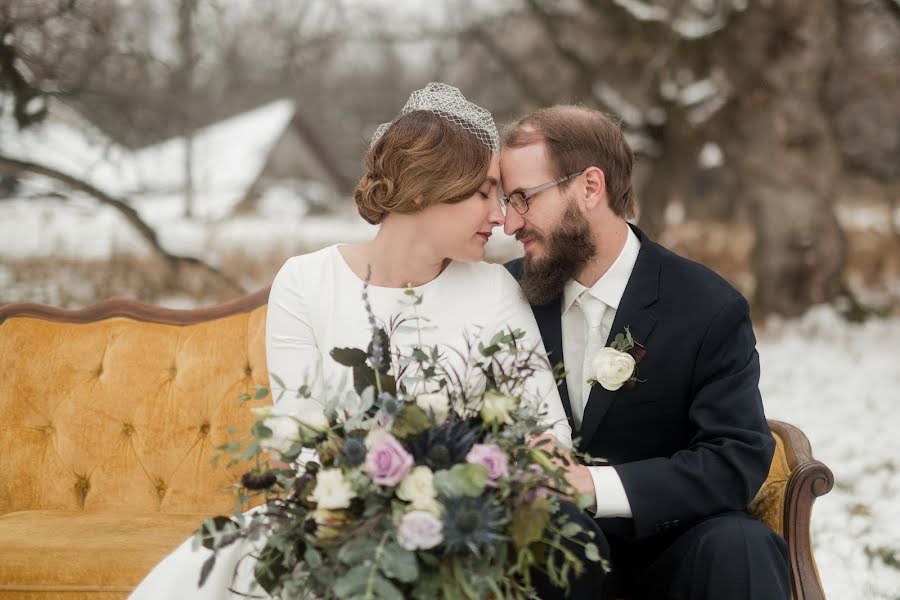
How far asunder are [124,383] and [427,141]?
1636 mm

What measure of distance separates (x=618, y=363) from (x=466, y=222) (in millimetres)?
637

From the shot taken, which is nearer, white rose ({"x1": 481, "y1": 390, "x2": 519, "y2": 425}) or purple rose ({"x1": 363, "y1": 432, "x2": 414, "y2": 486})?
purple rose ({"x1": 363, "y1": 432, "x2": 414, "y2": 486})

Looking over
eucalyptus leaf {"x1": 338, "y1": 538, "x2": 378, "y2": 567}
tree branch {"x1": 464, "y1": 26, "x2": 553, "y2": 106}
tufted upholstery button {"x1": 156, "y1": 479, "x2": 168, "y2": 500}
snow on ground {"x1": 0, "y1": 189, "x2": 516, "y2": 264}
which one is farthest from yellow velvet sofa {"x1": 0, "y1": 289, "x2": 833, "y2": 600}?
tree branch {"x1": 464, "y1": 26, "x2": 553, "y2": 106}

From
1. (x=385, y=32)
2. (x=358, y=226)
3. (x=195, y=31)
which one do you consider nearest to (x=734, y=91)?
Answer: (x=385, y=32)

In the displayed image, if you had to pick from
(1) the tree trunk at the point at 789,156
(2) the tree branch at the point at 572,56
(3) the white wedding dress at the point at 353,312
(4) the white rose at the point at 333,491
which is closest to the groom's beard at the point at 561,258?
(3) the white wedding dress at the point at 353,312

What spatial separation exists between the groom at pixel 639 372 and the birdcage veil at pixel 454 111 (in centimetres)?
17

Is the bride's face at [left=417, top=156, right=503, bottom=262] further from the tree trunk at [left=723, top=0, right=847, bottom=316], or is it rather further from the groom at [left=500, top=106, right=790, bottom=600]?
the tree trunk at [left=723, top=0, right=847, bottom=316]

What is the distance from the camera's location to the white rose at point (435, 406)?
6.81ft

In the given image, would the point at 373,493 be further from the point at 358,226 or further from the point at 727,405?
the point at 358,226

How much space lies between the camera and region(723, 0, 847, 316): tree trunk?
943cm

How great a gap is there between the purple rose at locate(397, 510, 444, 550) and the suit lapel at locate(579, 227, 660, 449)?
110 cm

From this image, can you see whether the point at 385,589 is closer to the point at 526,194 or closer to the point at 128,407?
the point at 526,194

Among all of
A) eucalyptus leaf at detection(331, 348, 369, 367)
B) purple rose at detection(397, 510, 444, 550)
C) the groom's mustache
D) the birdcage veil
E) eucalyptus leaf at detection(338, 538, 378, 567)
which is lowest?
eucalyptus leaf at detection(338, 538, 378, 567)

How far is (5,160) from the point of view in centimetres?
650
